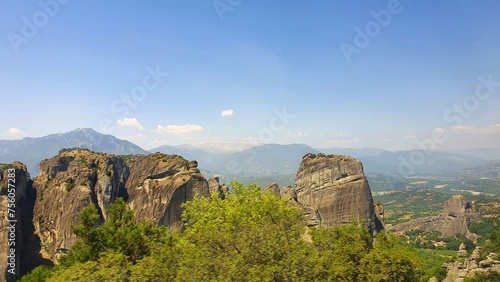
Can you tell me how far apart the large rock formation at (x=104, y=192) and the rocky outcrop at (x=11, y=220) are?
4.37m

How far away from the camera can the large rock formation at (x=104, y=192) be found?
6125 cm

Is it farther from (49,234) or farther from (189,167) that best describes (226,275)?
(49,234)

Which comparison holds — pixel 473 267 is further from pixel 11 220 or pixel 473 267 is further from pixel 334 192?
pixel 11 220

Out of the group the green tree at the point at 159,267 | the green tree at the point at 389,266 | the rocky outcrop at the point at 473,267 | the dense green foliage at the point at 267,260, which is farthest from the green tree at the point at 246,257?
the rocky outcrop at the point at 473,267

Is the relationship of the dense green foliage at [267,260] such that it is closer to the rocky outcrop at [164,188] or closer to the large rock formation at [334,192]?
the rocky outcrop at [164,188]

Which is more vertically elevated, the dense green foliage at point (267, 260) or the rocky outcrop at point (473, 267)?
the dense green foliage at point (267, 260)

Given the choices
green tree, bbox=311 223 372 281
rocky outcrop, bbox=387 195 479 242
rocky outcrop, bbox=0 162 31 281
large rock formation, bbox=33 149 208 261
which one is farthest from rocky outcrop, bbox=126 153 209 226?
rocky outcrop, bbox=387 195 479 242

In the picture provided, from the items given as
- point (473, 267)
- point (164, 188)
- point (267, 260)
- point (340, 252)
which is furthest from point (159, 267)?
point (473, 267)

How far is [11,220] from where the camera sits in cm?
5500

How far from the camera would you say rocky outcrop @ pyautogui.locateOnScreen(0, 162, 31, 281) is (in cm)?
5238

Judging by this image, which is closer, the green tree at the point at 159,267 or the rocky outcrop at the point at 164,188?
the green tree at the point at 159,267

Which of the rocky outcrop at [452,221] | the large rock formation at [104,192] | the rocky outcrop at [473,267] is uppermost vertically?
the large rock formation at [104,192]

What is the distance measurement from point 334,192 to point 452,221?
106 meters

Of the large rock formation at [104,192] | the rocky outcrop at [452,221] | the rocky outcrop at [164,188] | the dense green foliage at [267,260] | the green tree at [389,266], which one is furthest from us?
the rocky outcrop at [452,221]
